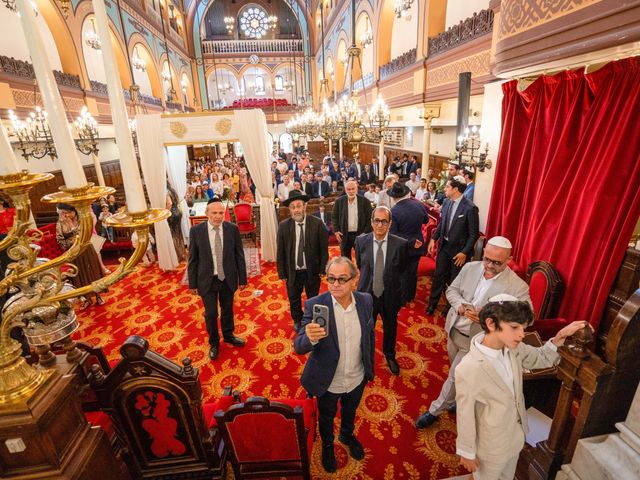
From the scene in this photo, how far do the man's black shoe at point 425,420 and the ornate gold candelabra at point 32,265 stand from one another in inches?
102

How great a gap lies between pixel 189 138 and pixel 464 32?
227 inches

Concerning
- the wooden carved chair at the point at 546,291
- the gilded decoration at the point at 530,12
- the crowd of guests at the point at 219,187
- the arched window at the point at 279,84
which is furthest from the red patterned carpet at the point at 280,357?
the arched window at the point at 279,84

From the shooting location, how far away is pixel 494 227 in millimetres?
4352

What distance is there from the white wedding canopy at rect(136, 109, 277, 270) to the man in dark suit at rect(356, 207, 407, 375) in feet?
10.6

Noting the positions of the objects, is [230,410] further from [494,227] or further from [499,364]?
[494,227]

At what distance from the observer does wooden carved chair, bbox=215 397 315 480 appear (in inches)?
66.5

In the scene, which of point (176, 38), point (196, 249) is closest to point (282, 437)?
point (196, 249)

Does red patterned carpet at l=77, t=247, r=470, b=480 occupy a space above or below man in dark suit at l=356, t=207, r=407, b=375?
below

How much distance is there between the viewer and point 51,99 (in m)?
0.95

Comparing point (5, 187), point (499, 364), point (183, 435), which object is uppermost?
point (5, 187)

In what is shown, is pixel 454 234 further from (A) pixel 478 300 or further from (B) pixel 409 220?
(A) pixel 478 300

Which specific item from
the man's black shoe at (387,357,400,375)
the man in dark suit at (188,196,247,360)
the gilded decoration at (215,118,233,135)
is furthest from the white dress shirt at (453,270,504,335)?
the gilded decoration at (215,118,233,135)

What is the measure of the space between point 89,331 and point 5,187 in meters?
4.16

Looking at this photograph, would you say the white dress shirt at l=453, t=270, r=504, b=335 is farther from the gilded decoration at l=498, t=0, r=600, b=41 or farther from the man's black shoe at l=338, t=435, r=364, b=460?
the gilded decoration at l=498, t=0, r=600, b=41
